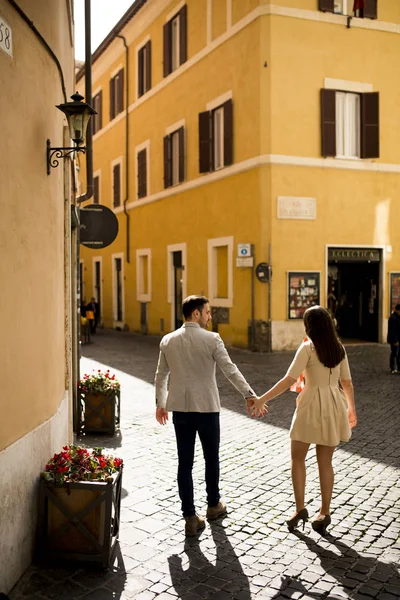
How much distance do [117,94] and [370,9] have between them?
40.0ft

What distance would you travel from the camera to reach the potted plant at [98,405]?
27.2ft

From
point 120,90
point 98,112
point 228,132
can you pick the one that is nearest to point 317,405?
point 228,132

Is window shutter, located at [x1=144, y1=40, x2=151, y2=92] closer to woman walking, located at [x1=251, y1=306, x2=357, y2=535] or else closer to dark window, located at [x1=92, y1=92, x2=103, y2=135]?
dark window, located at [x1=92, y1=92, x2=103, y2=135]

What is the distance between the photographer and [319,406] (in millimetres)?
4973

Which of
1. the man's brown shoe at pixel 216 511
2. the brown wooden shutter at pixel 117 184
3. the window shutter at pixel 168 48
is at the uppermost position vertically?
the window shutter at pixel 168 48

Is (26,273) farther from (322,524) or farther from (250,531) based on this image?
(322,524)

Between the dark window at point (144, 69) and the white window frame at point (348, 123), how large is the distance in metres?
8.48

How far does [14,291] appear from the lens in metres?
4.18

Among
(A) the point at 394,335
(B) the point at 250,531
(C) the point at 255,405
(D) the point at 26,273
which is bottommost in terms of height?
(B) the point at 250,531

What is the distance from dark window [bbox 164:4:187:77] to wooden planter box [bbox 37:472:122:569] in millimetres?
18657

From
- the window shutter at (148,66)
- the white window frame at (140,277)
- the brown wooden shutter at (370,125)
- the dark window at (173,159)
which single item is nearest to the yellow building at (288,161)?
the brown wooden shutter at (370,125)

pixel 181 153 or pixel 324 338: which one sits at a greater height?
pixel 181 153

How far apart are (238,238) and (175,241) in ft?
14.4

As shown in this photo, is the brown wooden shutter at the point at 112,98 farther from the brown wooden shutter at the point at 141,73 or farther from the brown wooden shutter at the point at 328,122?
the brown wooden shutter at the point at 328,122
